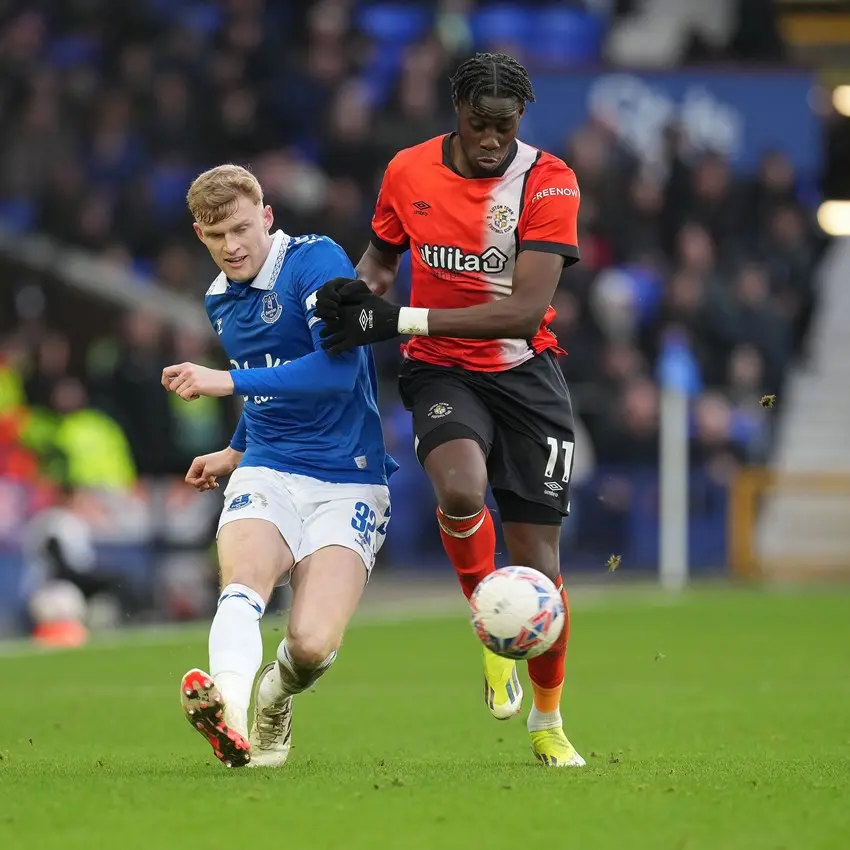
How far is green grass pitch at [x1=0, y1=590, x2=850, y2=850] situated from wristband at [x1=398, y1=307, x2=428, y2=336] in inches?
61.0

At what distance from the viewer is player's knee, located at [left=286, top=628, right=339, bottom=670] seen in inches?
255

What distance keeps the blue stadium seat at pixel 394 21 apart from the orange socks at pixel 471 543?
1856 cm

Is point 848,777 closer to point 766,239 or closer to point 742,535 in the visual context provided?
point 742,535

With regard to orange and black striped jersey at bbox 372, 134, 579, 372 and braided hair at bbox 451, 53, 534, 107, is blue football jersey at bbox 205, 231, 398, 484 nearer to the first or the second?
orange and black striped jersey at bbox 372, 134, 579, 372

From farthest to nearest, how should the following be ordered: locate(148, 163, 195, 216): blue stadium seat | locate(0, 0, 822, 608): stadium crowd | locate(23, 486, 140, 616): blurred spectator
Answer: locate(148, 163, 195, 216): blue stadium seat
locate(0, 0, 822, 608): stadium crowd
locate(23, 486, 140, 616): blurred spectator

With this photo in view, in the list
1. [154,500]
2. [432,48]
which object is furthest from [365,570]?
[432,48]

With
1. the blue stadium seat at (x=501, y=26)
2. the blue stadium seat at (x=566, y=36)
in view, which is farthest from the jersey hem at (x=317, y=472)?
the blue stadium seat at (x=501, y=26)

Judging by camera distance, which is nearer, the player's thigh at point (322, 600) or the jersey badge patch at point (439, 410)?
the player's thigh at point (322, 600)

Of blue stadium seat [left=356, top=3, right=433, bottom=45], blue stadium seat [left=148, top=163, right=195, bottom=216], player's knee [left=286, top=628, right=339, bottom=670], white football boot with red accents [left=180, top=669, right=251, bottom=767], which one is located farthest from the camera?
blue stadium seat [left=356, top=3, right=433, bottom=45]

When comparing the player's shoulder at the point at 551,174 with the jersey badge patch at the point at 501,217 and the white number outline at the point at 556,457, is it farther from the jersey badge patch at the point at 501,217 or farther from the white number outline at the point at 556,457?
the white number outline at the point at 556,457

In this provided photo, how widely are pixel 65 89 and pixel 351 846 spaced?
63.2 feet

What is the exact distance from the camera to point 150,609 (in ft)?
52.7

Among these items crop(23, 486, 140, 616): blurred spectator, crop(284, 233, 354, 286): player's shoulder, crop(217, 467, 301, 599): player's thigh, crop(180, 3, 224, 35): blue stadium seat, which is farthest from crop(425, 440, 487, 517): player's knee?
crop(180, 3, 224, 35): blue stadium seat

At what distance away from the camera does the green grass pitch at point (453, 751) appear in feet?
16.8
